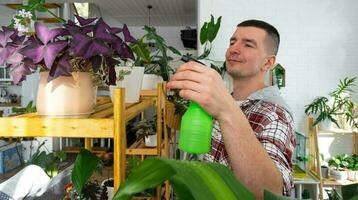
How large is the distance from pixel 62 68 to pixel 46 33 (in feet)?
0.23

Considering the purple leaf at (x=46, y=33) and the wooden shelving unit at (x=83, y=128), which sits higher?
the purple leaf at (x=46, y=33)

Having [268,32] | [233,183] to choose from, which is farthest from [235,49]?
[233,183]

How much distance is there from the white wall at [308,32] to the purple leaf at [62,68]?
298 centimetres

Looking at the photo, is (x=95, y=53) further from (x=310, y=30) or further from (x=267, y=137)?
(x=310, y=30)

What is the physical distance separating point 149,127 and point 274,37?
1.10m

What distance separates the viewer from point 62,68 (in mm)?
614

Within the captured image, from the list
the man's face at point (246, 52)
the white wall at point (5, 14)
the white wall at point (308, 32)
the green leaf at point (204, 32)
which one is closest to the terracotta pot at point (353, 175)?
the white wall at point (308, 32)

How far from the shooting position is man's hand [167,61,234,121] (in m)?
0.50

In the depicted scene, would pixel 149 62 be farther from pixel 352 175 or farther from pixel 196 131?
pixel 352 175

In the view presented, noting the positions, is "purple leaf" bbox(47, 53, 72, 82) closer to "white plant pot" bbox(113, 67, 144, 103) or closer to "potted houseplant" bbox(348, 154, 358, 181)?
"white plant pot" bbox(113, 67, 144, 103)

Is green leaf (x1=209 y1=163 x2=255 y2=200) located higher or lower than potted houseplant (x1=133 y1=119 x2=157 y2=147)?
higher

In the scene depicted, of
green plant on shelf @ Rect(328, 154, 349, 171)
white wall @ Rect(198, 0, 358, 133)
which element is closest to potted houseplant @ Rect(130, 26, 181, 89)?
white wall @ Rect(198, 0, 358, 133)

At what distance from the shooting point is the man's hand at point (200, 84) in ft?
1.63

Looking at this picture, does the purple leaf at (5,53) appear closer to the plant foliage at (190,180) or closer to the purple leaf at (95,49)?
the purple leaf at (95,49)
